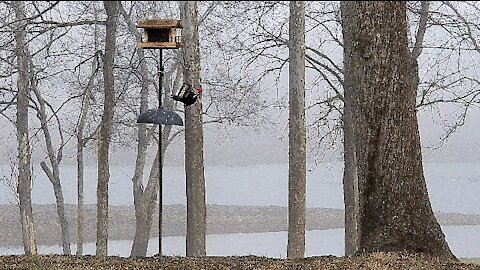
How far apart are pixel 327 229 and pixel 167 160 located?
3153mm

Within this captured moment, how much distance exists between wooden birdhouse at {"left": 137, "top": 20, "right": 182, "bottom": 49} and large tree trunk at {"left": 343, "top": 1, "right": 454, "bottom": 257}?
4.90ft

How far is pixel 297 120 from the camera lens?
788cm

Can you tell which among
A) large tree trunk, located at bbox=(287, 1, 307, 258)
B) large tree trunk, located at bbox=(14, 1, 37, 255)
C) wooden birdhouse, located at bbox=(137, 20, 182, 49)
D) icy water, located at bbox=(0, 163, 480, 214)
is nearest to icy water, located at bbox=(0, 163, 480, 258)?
icy water, located at bbox=(0, 163, 480, 214)

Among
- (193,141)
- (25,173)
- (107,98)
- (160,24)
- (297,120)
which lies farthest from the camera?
(25,173)

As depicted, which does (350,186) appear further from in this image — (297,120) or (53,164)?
(53,164)

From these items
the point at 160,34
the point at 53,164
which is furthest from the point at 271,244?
the point at 160,34

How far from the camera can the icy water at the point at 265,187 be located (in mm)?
11516

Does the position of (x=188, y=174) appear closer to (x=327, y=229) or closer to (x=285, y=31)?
(x=285, y=31)

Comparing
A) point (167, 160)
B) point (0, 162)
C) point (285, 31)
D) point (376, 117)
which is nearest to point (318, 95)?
point (285, 31)

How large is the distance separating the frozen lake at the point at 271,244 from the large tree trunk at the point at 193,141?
2.63 m

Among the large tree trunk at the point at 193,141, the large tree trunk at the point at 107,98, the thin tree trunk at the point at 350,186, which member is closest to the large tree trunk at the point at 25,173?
the large tree trunk at the point at 107,98

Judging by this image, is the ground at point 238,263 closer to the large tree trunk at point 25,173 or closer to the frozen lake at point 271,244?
the frozen lake at point 271,244

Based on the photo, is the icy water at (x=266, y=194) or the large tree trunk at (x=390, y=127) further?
the icy water at (x=266, y=194)

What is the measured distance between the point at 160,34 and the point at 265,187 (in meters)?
7.74
